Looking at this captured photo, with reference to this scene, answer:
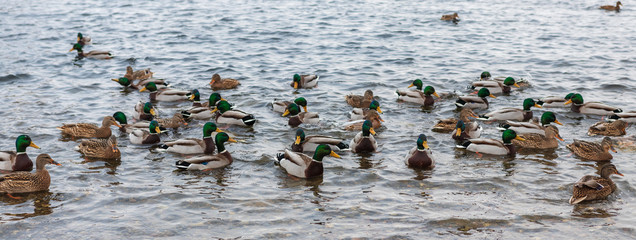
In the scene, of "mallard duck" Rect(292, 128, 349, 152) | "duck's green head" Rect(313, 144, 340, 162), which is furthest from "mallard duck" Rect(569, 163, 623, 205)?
"mallard duck" Rect(292, 128, 349, 152)

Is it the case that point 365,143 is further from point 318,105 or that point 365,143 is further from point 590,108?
point 590,108

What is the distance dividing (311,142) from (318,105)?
148 inches

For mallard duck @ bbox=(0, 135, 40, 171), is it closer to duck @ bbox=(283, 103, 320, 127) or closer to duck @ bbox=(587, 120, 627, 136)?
duck @ bbox=(283, 103, 320, 127)

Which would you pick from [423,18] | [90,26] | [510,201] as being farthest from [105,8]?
[510,201]

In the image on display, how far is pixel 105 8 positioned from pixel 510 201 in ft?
92.4

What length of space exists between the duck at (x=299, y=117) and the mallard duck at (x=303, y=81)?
2966 millimetres

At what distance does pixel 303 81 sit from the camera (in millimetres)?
18250

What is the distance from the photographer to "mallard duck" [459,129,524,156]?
12.9 meters

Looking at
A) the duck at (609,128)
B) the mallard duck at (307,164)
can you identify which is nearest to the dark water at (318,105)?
the mallard duck at (307,164)

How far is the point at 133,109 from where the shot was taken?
54.3ft

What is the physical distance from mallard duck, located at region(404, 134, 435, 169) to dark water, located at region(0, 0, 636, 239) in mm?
206

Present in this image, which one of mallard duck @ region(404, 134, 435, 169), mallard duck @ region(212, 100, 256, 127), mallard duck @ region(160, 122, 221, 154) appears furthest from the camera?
mallard duck @ region(212, 100, 256, 127)

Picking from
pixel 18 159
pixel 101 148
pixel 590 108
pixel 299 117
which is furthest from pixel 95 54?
pixel 590 108

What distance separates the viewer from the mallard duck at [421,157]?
12078 millimetres
